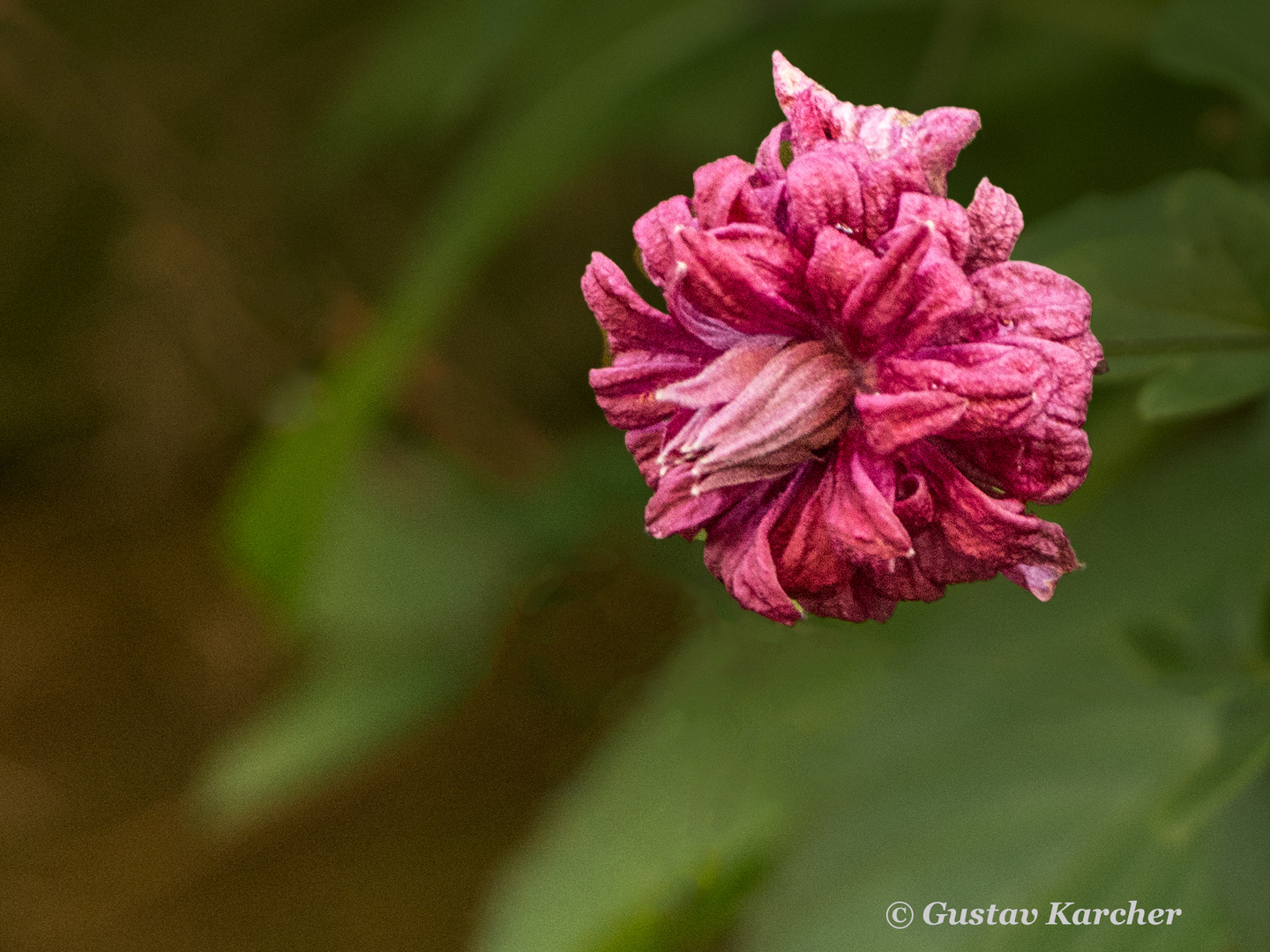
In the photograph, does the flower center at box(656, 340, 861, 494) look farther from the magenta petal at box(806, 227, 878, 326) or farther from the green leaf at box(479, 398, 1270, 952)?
the green leaf at box(479, 398, 1270, 952)

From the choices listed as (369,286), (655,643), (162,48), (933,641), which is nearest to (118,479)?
(369,286)

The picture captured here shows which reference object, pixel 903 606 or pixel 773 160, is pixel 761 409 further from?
pixel 903 606

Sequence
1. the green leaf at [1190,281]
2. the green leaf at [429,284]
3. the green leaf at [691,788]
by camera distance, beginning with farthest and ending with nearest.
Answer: the green leaf at [429,284], the green leaf at [691,788], the green leaf at [1190,281]

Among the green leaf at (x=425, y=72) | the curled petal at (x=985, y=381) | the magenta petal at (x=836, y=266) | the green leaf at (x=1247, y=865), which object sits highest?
the green leaf at (x=425, y=72)

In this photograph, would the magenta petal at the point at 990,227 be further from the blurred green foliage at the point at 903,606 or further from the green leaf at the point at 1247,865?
the green leaf at the point at 1247,865
